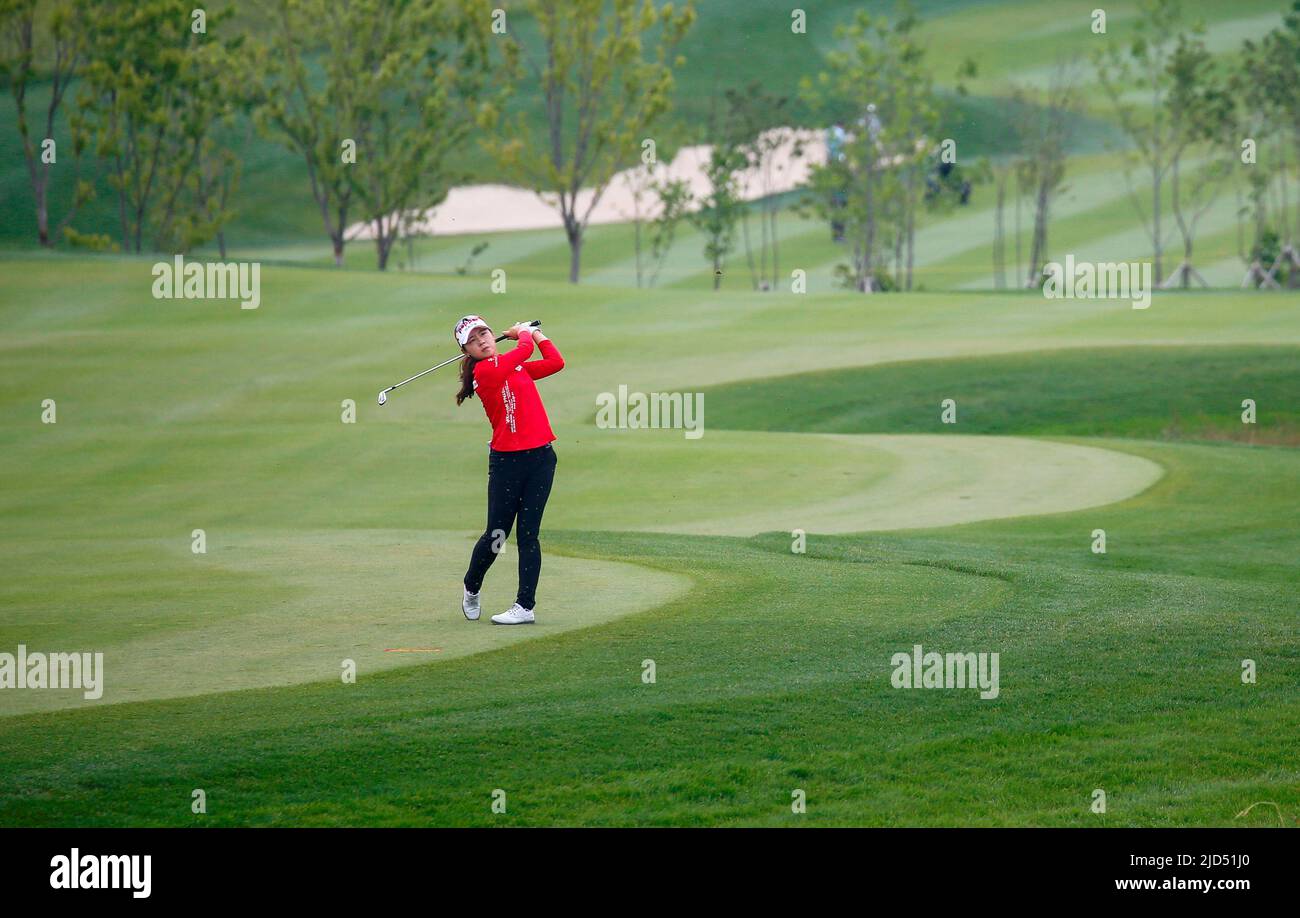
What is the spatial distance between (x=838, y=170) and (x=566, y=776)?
224 ft

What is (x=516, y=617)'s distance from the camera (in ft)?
39.4

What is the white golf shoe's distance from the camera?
12.0 metres

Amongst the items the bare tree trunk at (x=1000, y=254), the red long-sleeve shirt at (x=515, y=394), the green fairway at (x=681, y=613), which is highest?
the bare tree trunk at (x=1000, y=254)

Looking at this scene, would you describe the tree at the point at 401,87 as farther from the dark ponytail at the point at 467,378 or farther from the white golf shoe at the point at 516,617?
the white golf shoe at the point at 516,617

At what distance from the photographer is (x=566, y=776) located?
8.91 m

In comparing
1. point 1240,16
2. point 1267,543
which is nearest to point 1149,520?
point 1267,543

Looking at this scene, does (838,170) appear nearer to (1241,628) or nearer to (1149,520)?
(1149,520)

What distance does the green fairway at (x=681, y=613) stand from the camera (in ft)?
29.0

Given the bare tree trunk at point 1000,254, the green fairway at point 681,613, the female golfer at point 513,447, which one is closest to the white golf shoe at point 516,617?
the female golfer at point 513,447

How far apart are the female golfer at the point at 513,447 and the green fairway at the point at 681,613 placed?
18.4 inches

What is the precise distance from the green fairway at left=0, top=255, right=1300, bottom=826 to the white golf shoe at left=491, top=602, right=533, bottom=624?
6.4 inches

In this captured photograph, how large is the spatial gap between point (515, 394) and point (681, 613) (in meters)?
2.12

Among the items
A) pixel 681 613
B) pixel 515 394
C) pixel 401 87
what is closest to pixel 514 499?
pixel 515 394

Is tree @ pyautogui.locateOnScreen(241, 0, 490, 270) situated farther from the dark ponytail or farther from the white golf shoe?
the white golf shoe
